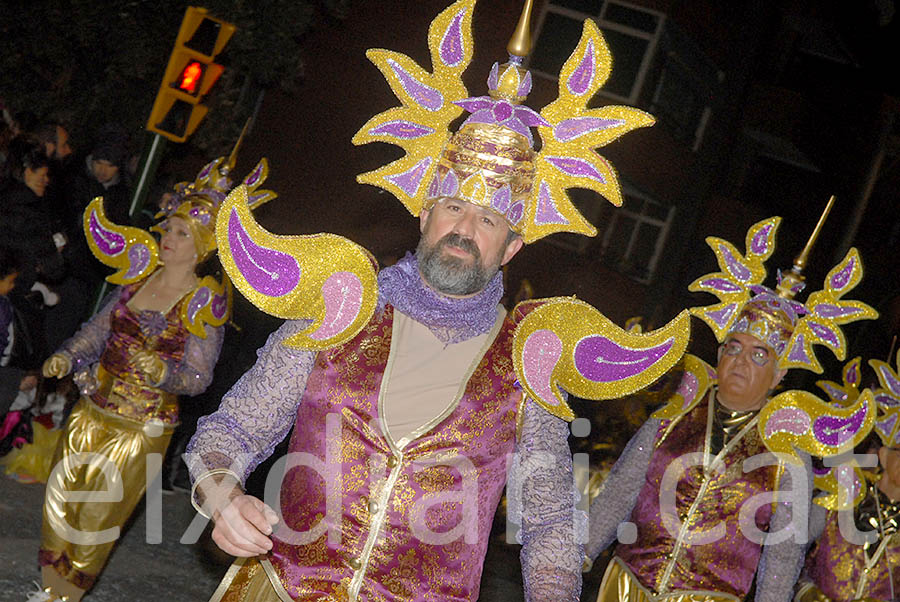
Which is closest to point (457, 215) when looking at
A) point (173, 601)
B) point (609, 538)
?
point (609, 538)

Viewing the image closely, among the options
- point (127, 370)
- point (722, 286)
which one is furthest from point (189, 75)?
point (722, 286)

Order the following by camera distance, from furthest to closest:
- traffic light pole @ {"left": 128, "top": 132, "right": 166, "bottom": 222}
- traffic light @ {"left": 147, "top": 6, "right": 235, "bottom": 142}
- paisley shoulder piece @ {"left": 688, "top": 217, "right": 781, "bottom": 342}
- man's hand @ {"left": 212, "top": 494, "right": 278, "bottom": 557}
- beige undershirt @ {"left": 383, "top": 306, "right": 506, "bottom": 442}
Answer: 1. traffic light pole @ {"left": 128, "top": 132, "right": 166, "bottom": 222}
2. traffic light @ {"left": 147, "top": 6, "right": 235, "bottom": 142}
3. paisley shoulder piece @ {"left": 688, "top": 217, "right": 781, "bottom": 342}
4. beige undershirt @ {"left": 383, "top": 306, "right": 506, "bottom": 442}
5. man's hand @ {"left": 212, "top": 494, "right": 278, "bottom": 557}

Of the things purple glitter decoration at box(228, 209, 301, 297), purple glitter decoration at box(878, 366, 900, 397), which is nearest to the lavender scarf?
purple glitter decoration at box(228, 209, 301, 297)

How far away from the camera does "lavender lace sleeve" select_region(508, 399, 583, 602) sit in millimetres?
3061

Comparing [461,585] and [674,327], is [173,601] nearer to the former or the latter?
[461,585]

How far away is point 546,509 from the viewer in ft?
10.4

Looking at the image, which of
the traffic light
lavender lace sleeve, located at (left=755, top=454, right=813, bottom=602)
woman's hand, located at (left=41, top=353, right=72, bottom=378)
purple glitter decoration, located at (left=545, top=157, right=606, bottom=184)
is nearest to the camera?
→ purple glitter decoration, located at (left=545, top=157, right=606, bottom=184)

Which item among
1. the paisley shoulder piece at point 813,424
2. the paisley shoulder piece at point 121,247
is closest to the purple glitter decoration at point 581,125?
the paisley shoulder piece at point 813,424

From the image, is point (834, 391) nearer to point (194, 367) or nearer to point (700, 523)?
point (700, 523)

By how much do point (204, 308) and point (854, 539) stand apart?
4.16 m

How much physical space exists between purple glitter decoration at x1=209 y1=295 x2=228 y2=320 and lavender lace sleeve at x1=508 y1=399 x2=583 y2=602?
3296 millimetres

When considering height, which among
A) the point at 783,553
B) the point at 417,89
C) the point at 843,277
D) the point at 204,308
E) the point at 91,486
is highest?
the point at 417,89

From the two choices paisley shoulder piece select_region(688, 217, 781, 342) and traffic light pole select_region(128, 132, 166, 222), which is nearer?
paisley shoulder piece select_region(688, 217, 781, 342)

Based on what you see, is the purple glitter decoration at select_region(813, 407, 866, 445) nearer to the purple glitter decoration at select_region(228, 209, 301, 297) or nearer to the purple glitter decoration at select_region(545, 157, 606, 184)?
the purple glitter decoration at select_region(545, 157, 606, 184)
